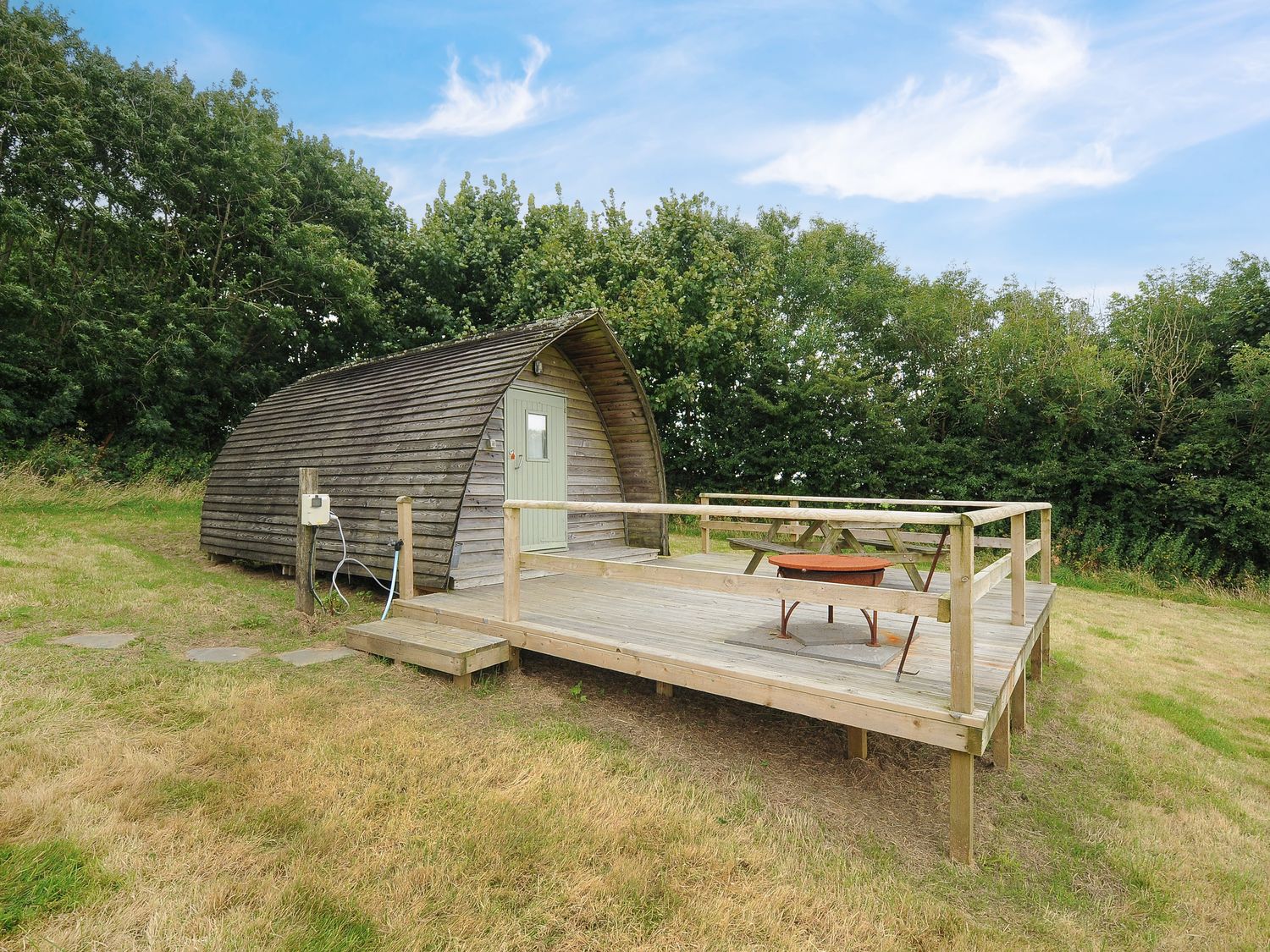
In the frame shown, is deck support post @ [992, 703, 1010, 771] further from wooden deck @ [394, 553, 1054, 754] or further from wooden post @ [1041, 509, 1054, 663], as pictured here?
wooden post @ [1041, 509, 1054, 663]

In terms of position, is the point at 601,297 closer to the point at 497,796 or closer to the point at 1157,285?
the point at 1157,285

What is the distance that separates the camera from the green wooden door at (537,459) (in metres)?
7.48

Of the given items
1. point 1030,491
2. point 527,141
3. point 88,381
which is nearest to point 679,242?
point 527,141

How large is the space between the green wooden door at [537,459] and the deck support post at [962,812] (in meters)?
5.23

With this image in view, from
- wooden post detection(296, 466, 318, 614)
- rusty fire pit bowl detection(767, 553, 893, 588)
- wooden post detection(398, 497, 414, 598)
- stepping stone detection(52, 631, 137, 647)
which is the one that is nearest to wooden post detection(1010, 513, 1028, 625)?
rusty fire pit bowl detection(767, 553, 893, 588)

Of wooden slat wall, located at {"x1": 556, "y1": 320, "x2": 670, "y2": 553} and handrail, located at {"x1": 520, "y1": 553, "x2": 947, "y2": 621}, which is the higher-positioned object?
wooden slat wall, located at {"x1": 556, "y1": 320, "x2": 670, "y2": 553}

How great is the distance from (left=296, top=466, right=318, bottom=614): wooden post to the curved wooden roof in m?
0.92

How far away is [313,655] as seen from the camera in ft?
16.3

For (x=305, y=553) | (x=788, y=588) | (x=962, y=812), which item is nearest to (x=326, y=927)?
(x=788, y=588)

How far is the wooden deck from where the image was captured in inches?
120

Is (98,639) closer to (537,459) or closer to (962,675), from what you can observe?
(537,459)

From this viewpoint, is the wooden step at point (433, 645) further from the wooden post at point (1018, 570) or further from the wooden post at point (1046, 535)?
the wooden post at point (1046, 535)

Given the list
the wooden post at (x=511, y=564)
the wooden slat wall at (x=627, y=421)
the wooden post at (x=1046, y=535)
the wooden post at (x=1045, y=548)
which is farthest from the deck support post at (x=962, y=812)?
the wooden slat wall at (x=627, y=421)

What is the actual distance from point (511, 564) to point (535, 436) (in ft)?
11.1
